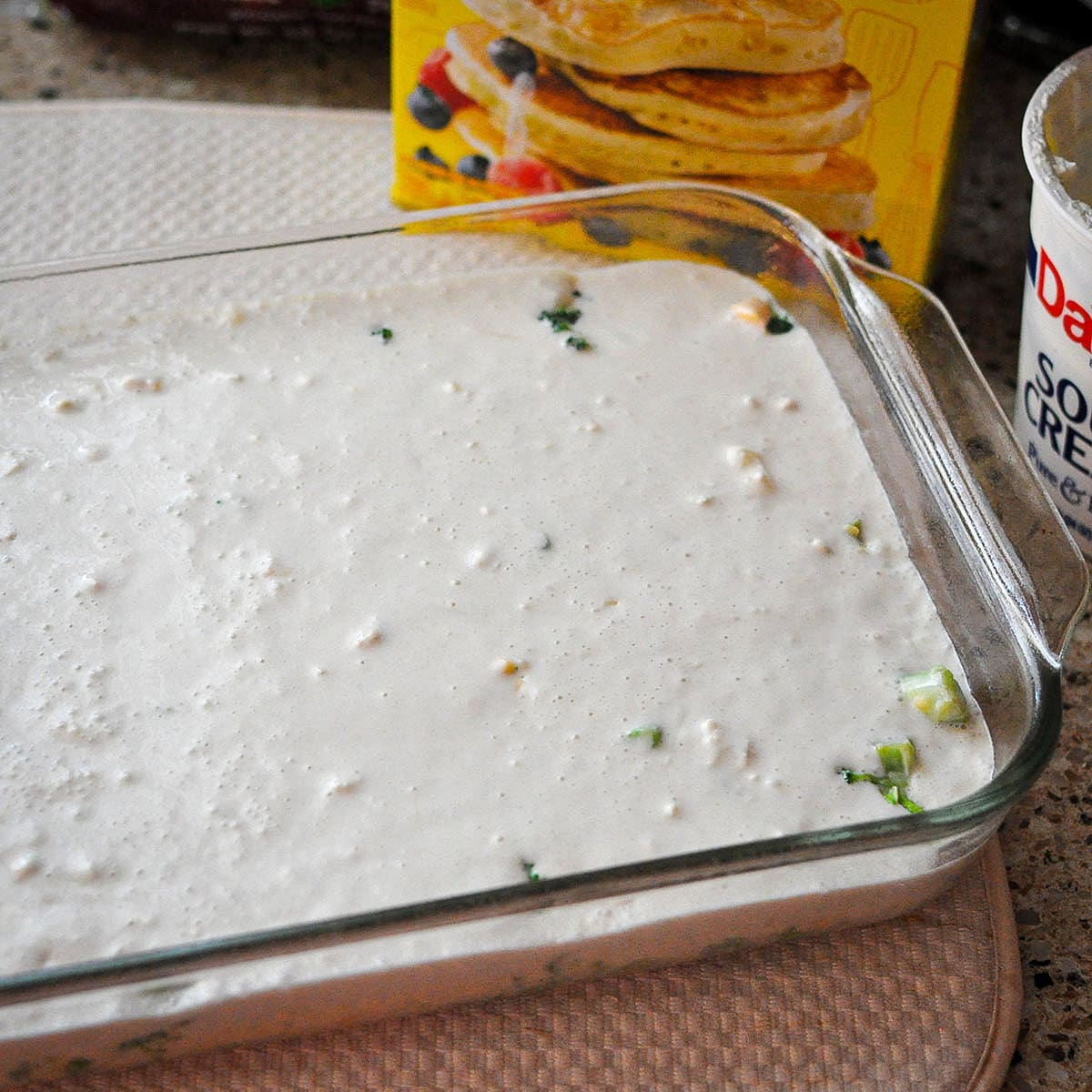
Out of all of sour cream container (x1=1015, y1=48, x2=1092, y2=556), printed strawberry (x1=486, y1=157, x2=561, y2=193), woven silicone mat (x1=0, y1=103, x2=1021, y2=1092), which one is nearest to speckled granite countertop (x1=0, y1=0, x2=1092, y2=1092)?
woven silicone mat (x1=0, y1=103, x2=1021, y2=1092)

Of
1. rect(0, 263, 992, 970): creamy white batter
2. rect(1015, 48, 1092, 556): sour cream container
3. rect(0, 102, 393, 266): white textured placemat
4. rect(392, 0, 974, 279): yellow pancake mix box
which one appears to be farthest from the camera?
rect(0, 102, 393, 266): white textured placemat

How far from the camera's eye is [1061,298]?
43.2 inches

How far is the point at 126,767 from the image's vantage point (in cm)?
99

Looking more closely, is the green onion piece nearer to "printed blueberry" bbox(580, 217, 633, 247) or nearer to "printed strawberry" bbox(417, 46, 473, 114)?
"printed blueberry" bbox(580, 217, 633, 247)

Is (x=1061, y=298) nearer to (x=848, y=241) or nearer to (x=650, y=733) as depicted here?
(x=848, y=241)

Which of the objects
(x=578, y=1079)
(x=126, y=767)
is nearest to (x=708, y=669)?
(x=578, y=1079)

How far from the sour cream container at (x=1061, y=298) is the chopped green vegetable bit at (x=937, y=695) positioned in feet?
0.81

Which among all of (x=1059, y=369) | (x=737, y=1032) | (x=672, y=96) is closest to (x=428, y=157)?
(x=672, y=96)

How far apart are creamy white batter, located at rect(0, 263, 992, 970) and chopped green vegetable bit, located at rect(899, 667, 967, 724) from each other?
1cm

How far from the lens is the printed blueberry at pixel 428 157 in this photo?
1.44 m

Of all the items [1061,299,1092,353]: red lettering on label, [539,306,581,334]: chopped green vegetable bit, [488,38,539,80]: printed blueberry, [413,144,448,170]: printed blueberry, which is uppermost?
[488,38,539,80]: printed blueberry

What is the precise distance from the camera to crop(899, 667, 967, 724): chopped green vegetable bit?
3.38 feet

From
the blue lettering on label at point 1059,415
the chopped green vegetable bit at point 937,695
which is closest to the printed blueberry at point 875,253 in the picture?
the blue lettering on label at point 1059,415

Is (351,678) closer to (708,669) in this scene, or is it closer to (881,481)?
(708,669)
